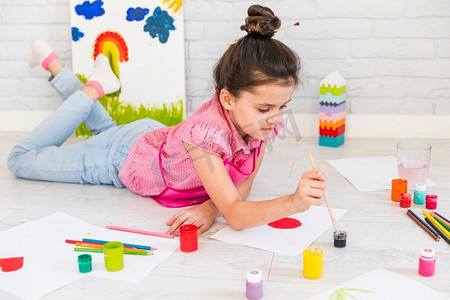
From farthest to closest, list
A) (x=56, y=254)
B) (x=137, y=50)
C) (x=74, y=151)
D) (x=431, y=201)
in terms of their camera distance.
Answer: (x=137, y=50) → (x=74, y=151) → (x=431, y=201) → (x=56, y=254)

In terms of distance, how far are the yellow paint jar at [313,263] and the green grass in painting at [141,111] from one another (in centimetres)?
124

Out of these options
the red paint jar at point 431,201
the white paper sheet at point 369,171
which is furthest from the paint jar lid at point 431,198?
the white paper sheet at point 369,171

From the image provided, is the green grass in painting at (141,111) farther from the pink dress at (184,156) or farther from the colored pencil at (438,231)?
the colored pencil at (438,231)

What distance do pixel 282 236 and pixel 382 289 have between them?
1.02ft

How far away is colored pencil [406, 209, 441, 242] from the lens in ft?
4.51

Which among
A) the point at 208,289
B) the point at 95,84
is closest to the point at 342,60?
the point at 95,84

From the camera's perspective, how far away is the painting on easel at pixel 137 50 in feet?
7.50

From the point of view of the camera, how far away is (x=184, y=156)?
157 centimetres

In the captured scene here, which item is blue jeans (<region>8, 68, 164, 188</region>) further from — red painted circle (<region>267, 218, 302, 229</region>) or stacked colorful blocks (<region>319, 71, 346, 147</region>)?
stacked colorful blocks (<region>319, 71, 346, 147</region>)

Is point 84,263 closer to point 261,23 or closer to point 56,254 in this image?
point 56,254

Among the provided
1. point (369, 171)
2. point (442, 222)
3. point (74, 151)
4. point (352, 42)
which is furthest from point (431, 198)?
point (74, 151)

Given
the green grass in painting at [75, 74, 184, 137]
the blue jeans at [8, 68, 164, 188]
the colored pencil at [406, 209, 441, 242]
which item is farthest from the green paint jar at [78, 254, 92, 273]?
the green grass in painting at [75, 74, 184, 137]

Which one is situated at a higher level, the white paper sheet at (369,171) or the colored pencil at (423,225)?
the white paper sheet at (369,171)

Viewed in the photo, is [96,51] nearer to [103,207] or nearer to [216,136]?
[103,207]
